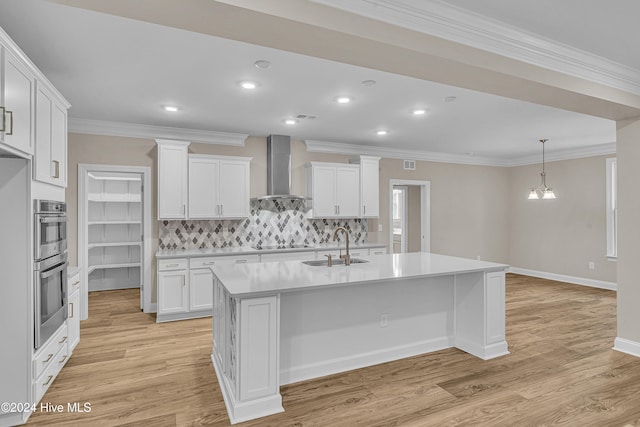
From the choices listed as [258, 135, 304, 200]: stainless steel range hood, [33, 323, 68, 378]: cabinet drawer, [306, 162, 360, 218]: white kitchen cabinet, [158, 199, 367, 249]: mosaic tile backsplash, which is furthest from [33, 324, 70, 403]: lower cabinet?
[306, 162, 360, 218]: white kitchen cabinet

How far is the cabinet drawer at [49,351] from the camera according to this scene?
2529 mm

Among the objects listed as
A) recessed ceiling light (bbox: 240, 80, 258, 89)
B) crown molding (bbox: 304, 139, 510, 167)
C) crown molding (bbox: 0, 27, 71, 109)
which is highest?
recessed ceiling light (bbox: 240, 80, 258, 89)

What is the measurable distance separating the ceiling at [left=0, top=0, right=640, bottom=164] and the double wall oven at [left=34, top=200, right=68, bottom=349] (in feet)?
4.01

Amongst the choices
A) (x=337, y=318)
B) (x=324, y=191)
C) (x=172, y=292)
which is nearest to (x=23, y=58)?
(x=337, y=318)

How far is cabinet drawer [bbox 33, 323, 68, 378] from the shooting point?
253 centimetres

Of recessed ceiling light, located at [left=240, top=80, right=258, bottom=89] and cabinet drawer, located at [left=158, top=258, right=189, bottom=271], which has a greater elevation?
recessed ceiling light, located at [left=240, top=80, right=258, bottom=89]

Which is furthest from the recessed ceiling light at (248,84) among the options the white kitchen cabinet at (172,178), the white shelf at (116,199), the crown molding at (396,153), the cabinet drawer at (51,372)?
the white shelf at (116,199)

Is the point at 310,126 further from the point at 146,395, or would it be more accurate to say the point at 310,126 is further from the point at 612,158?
the point at 612,158

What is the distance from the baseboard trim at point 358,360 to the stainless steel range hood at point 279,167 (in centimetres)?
287

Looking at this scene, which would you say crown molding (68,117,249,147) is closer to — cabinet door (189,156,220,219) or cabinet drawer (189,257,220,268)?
cabinet door (189,156,220,219)

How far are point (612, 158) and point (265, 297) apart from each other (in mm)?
7035

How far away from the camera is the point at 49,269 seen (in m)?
2.73

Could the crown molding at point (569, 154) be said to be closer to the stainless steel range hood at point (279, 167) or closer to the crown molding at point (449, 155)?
the crown molding at point (449, 155)

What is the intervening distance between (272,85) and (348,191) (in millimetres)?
2788
